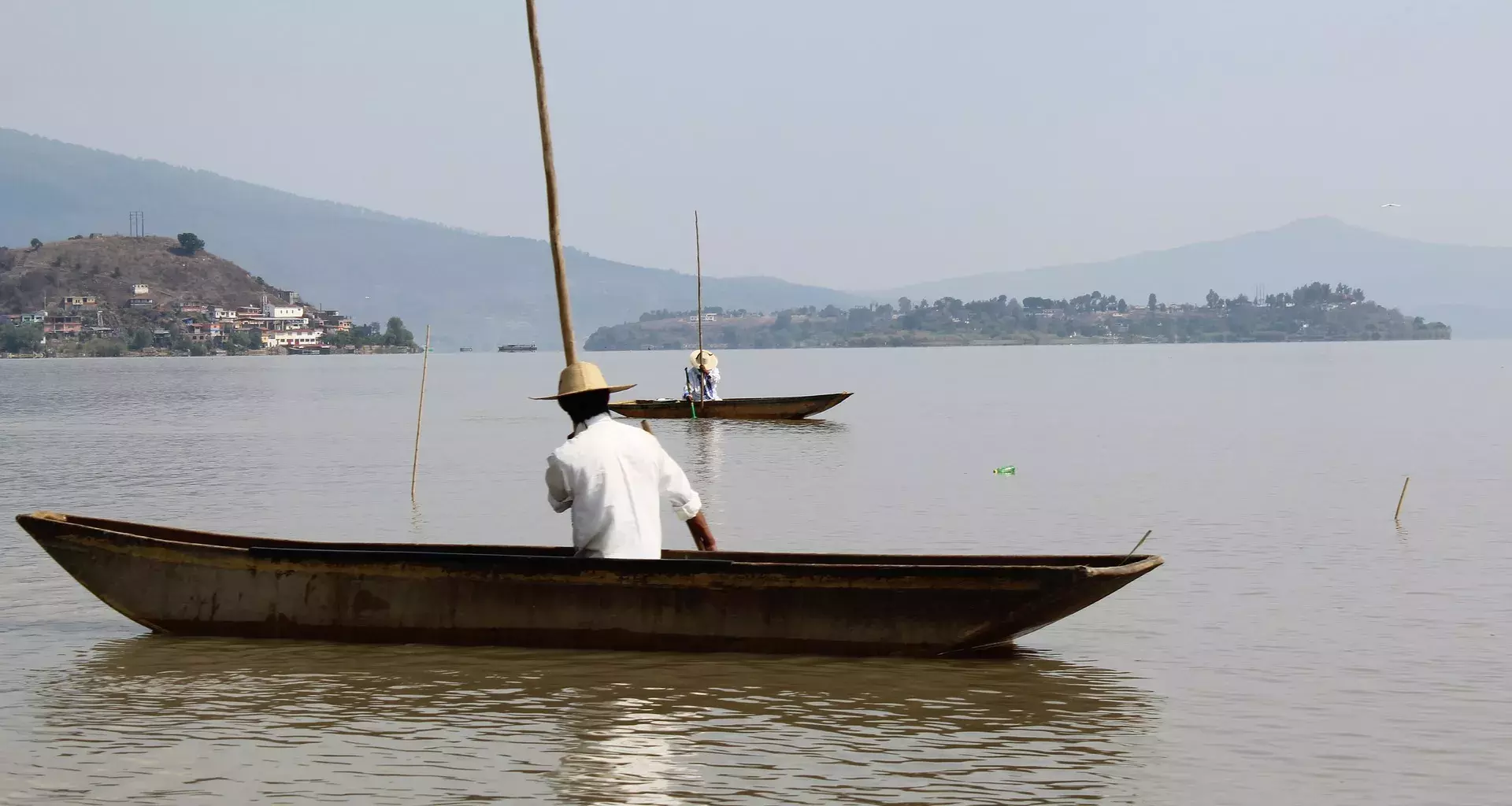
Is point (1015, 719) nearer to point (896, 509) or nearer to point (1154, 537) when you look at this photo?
point (1154, 537)

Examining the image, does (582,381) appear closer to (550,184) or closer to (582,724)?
(582,724)

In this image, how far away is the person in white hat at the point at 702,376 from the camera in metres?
45.8

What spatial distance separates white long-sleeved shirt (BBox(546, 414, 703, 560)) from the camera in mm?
10914

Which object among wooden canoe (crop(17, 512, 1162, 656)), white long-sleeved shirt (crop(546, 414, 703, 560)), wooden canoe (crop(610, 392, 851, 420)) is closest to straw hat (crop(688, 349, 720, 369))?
wooden canoe (crop(610, 392, 851, 420))

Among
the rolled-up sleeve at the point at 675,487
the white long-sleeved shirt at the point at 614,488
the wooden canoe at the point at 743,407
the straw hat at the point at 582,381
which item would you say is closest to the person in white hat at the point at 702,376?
the wooden canoe at the point at 743,407

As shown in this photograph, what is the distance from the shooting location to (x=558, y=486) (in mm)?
11055

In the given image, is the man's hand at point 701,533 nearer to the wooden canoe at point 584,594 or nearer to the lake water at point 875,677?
the wooden canoe at point 584,594

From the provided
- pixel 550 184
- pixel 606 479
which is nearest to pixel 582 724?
pixel 606 479

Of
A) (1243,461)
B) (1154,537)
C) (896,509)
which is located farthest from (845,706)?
(1243,461)

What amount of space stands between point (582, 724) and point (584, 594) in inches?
62.5

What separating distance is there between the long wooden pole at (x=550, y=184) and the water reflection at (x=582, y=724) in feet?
14.4

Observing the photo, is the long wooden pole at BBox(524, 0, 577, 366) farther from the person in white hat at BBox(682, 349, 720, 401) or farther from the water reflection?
the person in white hat at BBox(682, 349, 720, 401)

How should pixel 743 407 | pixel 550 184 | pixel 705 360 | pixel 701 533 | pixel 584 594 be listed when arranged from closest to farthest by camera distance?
pixel 584 594 → pixel 701 533 → pixel 550 184 → pixel 705 360 → pixel 743 407

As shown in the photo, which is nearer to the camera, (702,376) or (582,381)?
(582,381)
